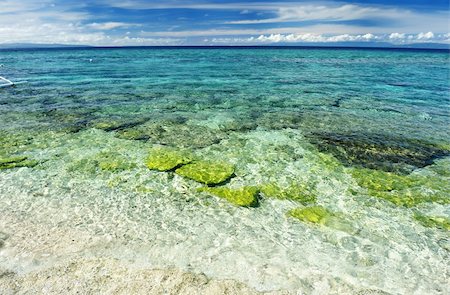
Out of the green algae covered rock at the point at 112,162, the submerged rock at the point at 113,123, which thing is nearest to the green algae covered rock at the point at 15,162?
the green algae covered rock at the point at 112,162

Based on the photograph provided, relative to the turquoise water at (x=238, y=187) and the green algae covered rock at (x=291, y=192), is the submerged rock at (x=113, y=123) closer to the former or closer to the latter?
the turquoise water at (x=238, y=187)

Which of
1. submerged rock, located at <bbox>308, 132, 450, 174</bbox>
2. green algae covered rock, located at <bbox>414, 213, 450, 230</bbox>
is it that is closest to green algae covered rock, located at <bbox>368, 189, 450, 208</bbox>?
green algae covered rock, located at <bbox>414, 213, 450, 230</bbox>

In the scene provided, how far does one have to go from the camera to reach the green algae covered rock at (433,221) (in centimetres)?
888

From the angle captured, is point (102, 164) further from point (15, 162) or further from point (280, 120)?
point (280, 120)

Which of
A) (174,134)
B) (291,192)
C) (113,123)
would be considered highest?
(113,123)

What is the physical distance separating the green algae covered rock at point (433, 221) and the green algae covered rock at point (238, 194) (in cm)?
458

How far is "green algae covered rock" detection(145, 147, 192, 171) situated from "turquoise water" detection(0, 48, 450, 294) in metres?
0.35

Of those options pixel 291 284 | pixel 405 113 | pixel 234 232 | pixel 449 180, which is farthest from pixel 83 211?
pixel 405 113

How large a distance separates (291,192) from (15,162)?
10.1 m

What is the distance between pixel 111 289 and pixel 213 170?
616 centimetres

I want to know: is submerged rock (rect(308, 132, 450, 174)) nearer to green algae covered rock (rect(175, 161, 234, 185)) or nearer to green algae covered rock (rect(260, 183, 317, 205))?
green algae covered rock (rect(260, 183, 317, 205))

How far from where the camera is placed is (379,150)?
14141 millimetres

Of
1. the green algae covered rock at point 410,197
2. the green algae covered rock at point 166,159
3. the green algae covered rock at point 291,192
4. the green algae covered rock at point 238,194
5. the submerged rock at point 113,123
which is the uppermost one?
the submerged rock at point 113,123

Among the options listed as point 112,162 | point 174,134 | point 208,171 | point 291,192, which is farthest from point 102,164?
point 291,192
